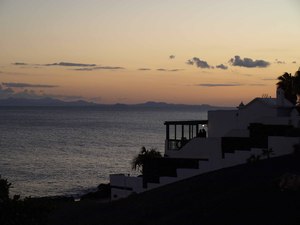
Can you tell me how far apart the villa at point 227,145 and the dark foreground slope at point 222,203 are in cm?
250

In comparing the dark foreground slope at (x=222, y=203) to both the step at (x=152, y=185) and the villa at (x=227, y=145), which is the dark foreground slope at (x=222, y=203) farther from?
the step at (x=152, y=185)

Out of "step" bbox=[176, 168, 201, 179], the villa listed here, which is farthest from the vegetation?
"step" bbox=[176, 168, 201, 179]

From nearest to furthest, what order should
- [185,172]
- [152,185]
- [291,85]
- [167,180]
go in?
[185,172] → [167,180] → [152,185] → [291,85]

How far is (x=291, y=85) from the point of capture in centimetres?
4825

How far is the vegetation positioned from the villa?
639 cm

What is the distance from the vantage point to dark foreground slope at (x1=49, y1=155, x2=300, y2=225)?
17891 millimetres

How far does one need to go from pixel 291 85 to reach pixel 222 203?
30.8 metres

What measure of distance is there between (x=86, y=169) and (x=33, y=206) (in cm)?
6826

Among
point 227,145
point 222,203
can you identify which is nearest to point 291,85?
point 227,145

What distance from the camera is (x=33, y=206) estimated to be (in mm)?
13953

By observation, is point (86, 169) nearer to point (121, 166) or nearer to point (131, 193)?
point (121, 166)

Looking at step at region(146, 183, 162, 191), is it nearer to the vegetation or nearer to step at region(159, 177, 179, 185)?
step at region(159, 177, 179, 185)

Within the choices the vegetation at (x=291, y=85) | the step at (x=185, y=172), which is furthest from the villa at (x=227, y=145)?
the vegetation at (x=291, y=85)

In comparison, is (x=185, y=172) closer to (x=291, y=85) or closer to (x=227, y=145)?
(x=227, y=145)
